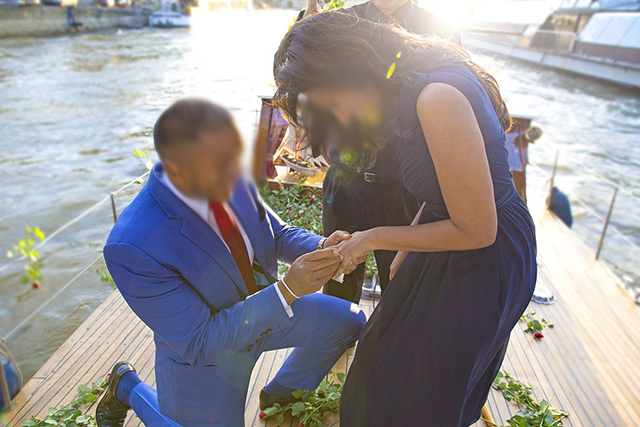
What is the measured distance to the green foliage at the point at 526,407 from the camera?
2.02m

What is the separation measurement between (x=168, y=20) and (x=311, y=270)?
4251 cm

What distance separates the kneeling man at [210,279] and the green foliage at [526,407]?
0.86 m

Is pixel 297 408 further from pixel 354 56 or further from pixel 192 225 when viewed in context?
pixel 354 56

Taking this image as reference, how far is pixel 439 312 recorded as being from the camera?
133 centimetres

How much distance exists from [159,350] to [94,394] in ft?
2.77

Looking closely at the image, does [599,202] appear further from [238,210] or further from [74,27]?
[74,27]

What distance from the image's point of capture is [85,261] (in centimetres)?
710

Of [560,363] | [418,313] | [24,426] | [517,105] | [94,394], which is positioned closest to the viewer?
[418,313]

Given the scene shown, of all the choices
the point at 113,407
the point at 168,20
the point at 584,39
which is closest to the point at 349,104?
the point at 113,407

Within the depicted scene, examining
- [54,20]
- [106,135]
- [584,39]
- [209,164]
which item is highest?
[209,164]

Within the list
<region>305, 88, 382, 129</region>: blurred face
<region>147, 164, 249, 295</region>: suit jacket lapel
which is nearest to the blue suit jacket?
<region>147, 164, 249, 295</region>: suit jacket lapel

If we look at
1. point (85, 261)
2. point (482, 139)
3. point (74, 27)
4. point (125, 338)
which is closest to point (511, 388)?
point (482, 139)

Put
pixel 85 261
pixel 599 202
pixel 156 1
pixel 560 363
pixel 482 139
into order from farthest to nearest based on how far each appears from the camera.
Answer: pixel 156 1
pixel 599 202
pixel 85 261
pixel 560 363
pixel 482 139

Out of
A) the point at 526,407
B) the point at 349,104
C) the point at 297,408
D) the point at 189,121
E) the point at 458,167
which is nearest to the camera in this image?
the point at 189,121
